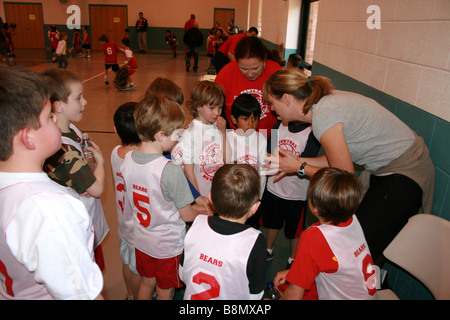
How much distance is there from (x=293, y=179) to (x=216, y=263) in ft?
4.36

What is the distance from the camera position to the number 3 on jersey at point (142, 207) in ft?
5.52

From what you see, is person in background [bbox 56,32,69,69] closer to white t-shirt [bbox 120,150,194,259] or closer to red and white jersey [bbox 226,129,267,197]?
red and white jersey [bbox 226,129,267,197]

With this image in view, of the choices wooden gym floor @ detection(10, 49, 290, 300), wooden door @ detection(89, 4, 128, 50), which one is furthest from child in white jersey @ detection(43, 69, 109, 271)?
wooden door @ detection(89, 4, 128, 50)

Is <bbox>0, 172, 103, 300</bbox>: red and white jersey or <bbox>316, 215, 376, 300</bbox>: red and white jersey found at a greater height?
<bbox>0, 172, 103, 300</bbox>: red and white jersey

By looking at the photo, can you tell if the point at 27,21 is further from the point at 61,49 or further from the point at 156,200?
the point at 156,200

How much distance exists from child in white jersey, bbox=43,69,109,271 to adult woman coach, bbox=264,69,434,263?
1.15m

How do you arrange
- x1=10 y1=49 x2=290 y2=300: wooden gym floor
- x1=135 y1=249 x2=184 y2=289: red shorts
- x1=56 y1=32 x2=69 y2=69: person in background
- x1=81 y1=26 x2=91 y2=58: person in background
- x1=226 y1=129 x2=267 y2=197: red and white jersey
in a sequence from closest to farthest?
1. x1=135 y1=249 x2=184 y2=289: red shorts
2. x1=226 y1=129 x2=267 y2=197: red and white jersey
3. x1=10 y1=49 x2=290 y2=300: wooden gym floor
4. x1=56 y1=32 x2=69 y2=69: person in background
5. x1=81 y1=26 x2=91 y2=58: person in background

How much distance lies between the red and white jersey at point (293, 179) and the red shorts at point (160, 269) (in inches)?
39.4

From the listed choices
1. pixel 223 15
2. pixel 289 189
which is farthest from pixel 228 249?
pixel 223 15

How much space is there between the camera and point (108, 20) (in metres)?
17.2

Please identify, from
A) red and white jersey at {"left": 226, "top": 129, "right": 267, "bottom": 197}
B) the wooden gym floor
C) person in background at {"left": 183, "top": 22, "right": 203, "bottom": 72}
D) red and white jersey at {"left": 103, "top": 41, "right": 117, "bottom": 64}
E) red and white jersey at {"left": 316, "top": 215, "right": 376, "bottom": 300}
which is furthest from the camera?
person in background at {"left": 183, "top": 22, "right": 203, "bottom": 72}

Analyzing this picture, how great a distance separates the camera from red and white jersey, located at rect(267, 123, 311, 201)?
7.97 ft
